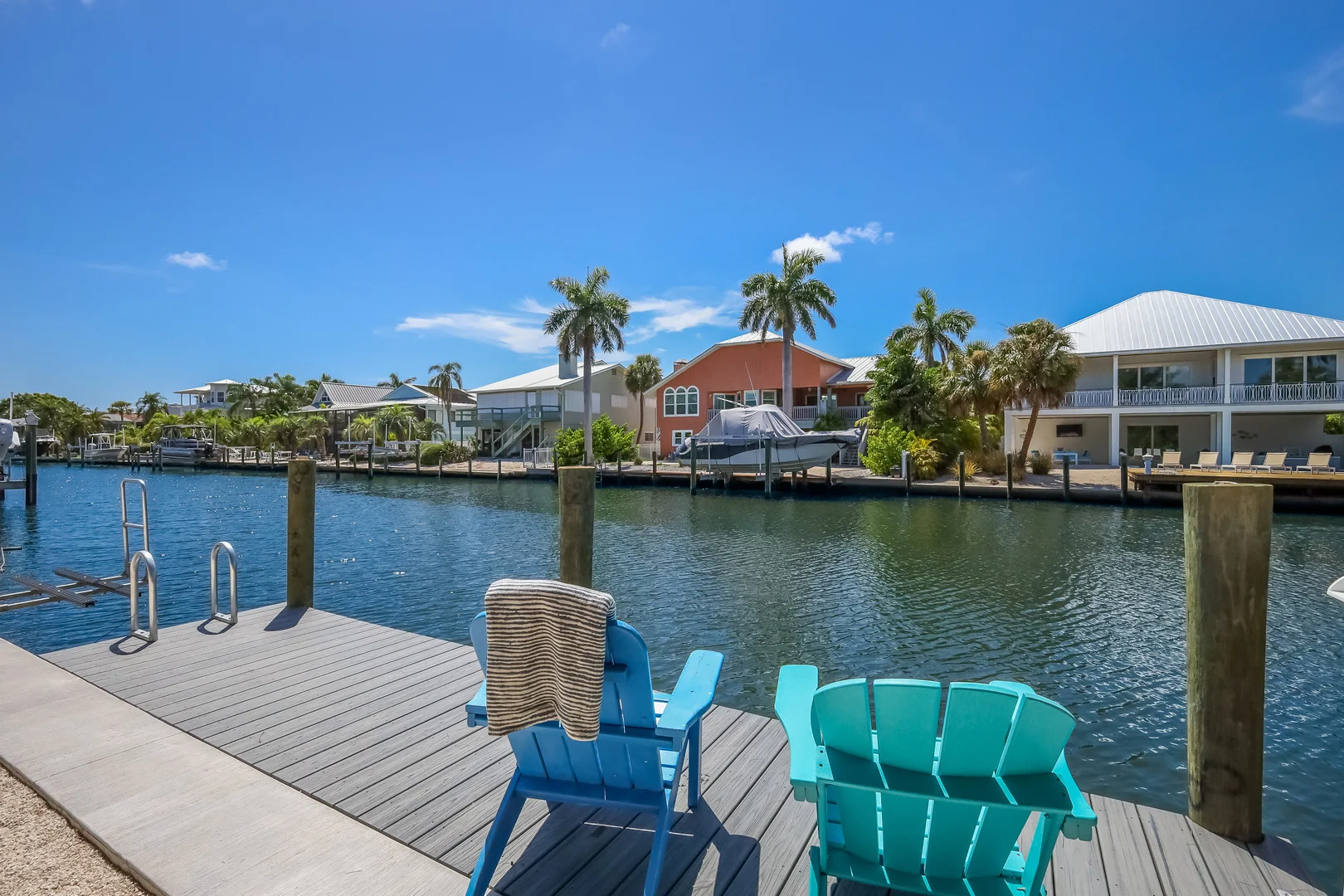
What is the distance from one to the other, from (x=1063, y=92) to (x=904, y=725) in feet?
70.8

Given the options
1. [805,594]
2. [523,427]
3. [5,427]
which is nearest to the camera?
[805,594]

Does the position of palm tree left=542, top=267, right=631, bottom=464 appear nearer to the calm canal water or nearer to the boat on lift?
the calm canal water

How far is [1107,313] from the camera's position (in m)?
34.3

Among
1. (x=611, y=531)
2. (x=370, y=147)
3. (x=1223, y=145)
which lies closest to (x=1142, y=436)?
(x=1223, y=145)

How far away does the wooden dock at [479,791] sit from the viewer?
8.98 ft

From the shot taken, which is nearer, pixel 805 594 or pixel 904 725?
pixel 904 725

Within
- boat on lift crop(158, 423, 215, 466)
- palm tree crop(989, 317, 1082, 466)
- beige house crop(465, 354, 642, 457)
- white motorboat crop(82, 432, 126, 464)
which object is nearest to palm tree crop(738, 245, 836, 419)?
palm tree crop(989, 317, 1082, 466)

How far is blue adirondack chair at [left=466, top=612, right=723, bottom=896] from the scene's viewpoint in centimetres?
245

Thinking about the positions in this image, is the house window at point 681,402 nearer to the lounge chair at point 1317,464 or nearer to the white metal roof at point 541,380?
the white metal roof at point 541,380

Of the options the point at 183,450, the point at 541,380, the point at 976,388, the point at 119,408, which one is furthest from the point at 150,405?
the point at 976,388

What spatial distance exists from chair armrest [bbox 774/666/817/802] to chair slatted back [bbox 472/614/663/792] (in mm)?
513

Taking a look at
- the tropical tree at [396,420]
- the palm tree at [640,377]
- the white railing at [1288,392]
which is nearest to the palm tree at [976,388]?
the white railing at [1288,392]

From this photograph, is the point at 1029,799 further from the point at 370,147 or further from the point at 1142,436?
the point at 1142,436

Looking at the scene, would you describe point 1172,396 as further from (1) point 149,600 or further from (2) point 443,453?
(2) point 443,453
